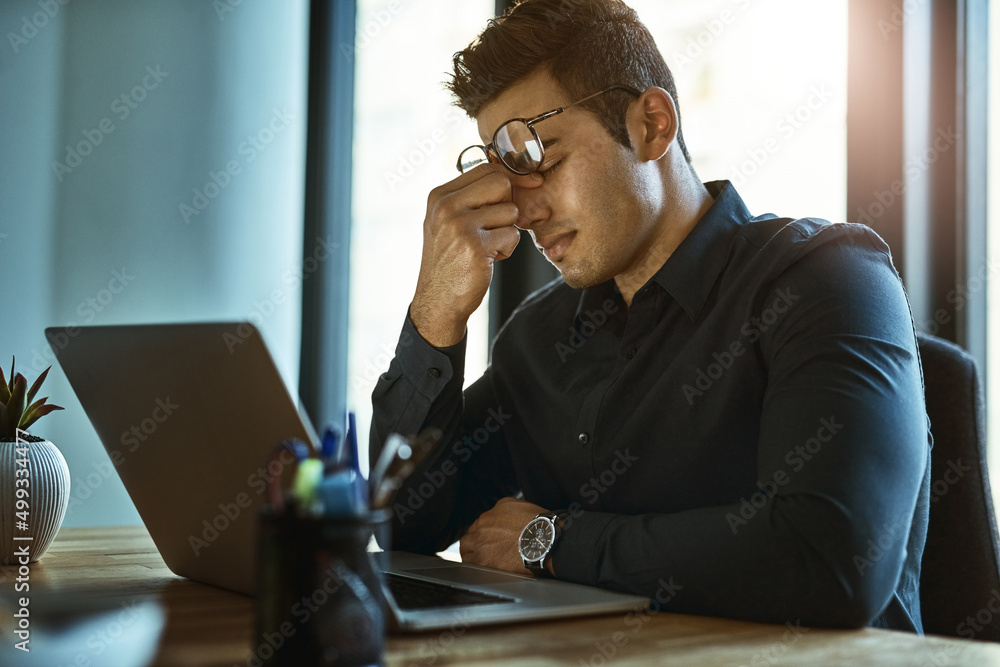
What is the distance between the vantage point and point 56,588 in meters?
1.03

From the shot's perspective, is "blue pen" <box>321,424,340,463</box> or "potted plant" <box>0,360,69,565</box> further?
"potted plant" <box>0,360,69,565</box>

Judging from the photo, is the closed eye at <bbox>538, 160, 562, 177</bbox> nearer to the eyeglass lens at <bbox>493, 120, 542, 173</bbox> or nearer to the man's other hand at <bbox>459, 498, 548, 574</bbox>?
the eyeglass lens at <bbox>493, 120, 542, 173</bbox>

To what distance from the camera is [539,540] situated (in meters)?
1.15

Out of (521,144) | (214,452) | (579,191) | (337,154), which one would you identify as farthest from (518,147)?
(337,154)

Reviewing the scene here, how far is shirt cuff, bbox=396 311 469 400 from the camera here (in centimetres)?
147

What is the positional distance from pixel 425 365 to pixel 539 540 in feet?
1.41

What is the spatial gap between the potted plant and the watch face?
26.9 inches

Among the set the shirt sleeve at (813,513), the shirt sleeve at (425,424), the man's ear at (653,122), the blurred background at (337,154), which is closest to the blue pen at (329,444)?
the shirt sleeve at (813,513)

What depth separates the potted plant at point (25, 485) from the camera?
48.1 inches

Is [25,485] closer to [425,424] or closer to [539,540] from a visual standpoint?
Answer: [425,424]

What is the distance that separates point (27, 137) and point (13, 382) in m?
1.00

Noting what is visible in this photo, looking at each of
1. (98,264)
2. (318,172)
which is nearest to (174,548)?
(98,264)

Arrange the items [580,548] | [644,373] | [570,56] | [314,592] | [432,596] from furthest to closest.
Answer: [570,56] → [644,373] → [580,548] → [432,596] → [314,592]

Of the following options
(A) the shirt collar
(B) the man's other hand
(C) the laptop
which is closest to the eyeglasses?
(A) the shirt collar
